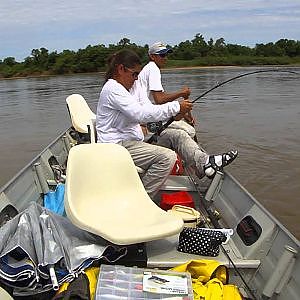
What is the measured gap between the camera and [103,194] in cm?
326

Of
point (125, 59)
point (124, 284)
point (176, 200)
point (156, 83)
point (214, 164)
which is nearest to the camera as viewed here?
point (124, 284)

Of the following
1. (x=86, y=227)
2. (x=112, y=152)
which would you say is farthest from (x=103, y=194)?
(x=86, y=227)

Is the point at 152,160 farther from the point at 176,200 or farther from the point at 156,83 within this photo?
the point at 156,83

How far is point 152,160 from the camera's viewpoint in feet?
12.8

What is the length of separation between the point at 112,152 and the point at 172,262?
0.91 meters

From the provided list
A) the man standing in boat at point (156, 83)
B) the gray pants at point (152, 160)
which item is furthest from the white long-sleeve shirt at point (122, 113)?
the man standing in boat at point (156, 83)

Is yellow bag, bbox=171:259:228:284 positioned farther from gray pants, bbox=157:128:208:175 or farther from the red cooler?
gray pants, bbox=157:128:208:175

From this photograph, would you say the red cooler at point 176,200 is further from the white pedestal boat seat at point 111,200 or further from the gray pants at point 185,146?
the white pedestal boat seat at point 111,200

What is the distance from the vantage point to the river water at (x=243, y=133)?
654 centimetres

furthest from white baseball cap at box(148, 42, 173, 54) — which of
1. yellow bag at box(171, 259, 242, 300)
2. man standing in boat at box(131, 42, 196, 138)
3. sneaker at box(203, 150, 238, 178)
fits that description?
yellow bag at box(171, 259, 242, 300)

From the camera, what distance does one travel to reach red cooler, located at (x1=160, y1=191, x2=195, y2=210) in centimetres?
391

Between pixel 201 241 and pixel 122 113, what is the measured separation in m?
1.33

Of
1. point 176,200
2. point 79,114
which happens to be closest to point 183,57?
point 79,114

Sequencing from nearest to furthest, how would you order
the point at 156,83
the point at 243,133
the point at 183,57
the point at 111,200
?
the point at 111,200 < the point at 156,83 < the point at 243,133 < the point at 183,57
